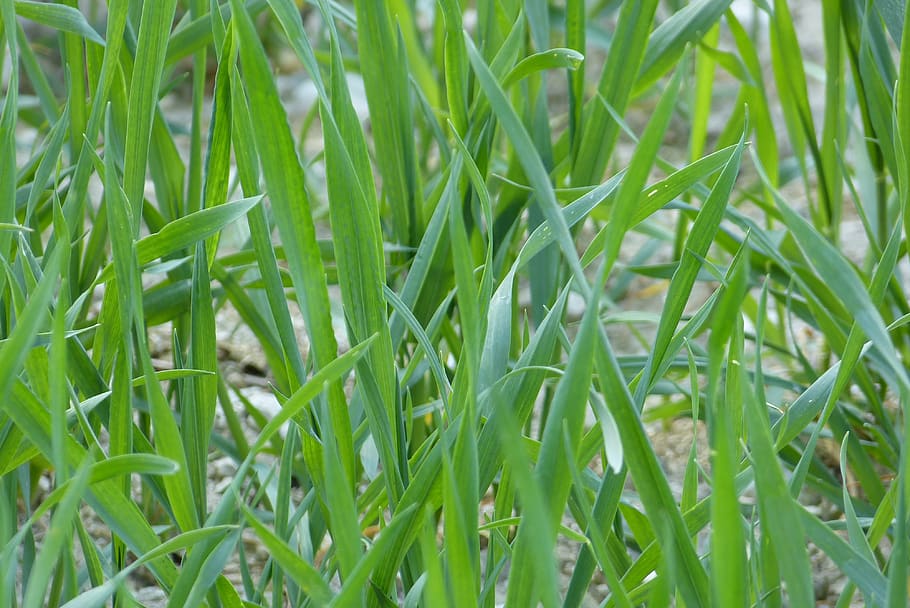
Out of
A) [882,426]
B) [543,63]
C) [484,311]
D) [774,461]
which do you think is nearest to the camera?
[774,461]

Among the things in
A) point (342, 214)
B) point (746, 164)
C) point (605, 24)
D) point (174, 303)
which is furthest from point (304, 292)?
point (605, 24)

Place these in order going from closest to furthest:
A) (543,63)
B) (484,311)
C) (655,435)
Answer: (484,311)
(543,63)
(655,435)

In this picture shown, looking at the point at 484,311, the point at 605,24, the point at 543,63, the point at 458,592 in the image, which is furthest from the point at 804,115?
the point at 605,24

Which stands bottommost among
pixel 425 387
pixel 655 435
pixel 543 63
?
pixel 655 435

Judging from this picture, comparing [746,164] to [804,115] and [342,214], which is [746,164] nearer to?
[804,115]

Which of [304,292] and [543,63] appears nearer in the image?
[304,292]

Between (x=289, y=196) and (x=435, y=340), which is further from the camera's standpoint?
(x=435, y=340)

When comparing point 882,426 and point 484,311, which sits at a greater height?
point 484,311

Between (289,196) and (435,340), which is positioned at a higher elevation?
(289,196)
